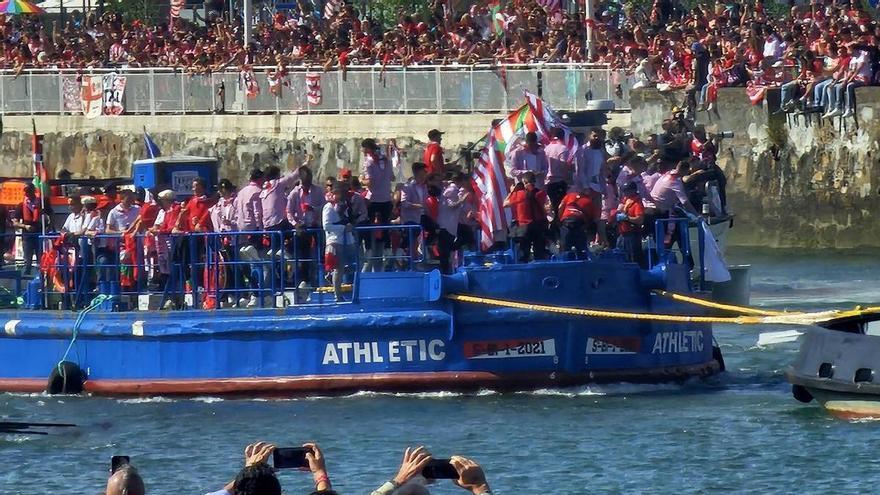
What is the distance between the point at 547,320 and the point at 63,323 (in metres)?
4.92

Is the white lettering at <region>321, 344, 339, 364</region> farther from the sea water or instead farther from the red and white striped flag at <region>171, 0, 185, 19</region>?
the red and white striped flag at <region>171, 0, 185, 19</region>

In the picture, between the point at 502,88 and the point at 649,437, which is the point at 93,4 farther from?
the point at 649,437

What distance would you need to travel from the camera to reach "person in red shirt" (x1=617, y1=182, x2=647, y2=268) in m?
22.2

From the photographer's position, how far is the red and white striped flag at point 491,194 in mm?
21797

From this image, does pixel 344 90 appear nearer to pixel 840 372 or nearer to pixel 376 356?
pixel 376 356

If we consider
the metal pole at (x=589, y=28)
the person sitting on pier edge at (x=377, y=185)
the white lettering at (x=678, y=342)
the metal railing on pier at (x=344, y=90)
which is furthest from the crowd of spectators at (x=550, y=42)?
the person sitting on pier edge at (x=377, y=185)

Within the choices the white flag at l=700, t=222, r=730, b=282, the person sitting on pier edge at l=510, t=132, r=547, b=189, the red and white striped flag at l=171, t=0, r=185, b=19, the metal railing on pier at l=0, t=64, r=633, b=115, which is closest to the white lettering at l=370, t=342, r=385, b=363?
the person sitting on pier edge at l=510, t=132, r=547, b=189

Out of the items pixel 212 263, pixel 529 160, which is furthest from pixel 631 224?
pixel 212 263

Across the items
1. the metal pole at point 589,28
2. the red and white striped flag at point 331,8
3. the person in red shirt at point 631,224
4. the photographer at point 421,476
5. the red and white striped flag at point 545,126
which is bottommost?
the photographer at point 421,476

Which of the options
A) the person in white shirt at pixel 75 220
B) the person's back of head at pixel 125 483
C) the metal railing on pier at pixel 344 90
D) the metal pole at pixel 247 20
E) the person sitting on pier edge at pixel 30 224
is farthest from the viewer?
the metal pole at pixel 247 20

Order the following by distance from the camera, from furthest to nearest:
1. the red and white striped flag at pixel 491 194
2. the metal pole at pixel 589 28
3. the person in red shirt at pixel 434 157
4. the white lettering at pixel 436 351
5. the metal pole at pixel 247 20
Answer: the metal pole at pixel 247 20
the metal pole at pixel 589 28
the person in red shirt at pixel 434 157
the red and white striped flag at pixel 491 194
the white lettering at pixel 436 351

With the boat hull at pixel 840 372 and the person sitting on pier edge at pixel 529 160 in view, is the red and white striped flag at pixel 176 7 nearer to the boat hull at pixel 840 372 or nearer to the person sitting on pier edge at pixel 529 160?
the person sitting on pier edge at pixel 529 160

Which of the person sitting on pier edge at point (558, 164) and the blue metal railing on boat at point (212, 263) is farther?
the person sitting on pier edge at point (558, 164)

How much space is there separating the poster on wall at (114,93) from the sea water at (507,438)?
1959cm
